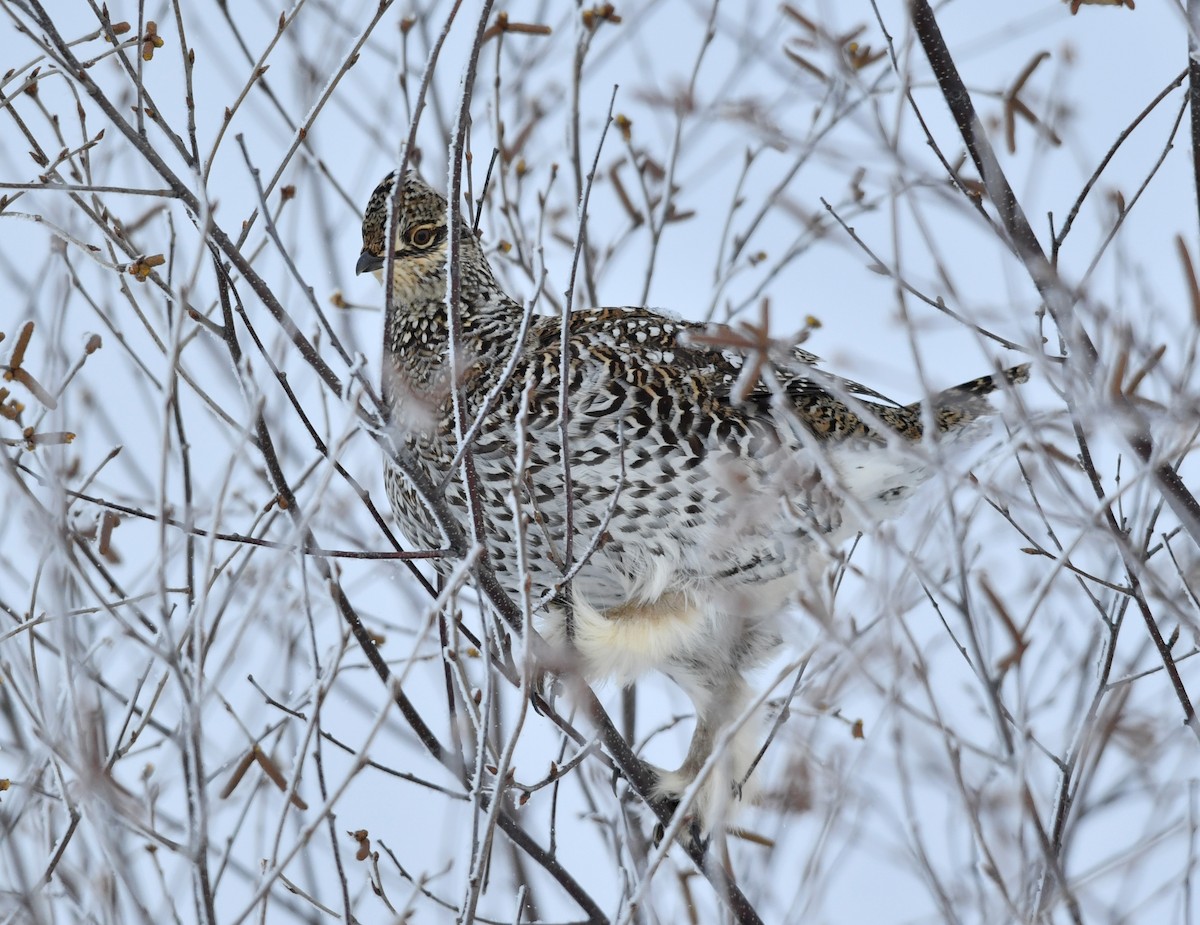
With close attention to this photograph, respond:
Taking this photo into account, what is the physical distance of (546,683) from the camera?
3877mm

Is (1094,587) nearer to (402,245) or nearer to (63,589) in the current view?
(402,245)

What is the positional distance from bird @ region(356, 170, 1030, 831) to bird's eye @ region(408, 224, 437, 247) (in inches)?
12.1

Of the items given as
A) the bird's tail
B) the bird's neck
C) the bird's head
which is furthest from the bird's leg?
the bird's head

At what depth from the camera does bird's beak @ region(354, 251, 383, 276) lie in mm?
4240

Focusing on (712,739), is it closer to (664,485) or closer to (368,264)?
(664,485)

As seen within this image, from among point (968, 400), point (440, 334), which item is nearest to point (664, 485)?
point (968, 400)

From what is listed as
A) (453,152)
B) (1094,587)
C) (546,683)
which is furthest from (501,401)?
(1094,587)

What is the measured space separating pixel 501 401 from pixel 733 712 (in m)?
1.26

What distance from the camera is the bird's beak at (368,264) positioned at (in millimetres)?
4240

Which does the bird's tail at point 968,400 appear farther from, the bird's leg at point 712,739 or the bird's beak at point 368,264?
the bird's beak at point 368,264

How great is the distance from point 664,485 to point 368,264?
1.30 m

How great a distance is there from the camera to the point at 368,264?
13.9 feet

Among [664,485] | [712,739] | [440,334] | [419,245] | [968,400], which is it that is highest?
[419,245]

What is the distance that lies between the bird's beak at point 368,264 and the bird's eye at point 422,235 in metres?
0.26
